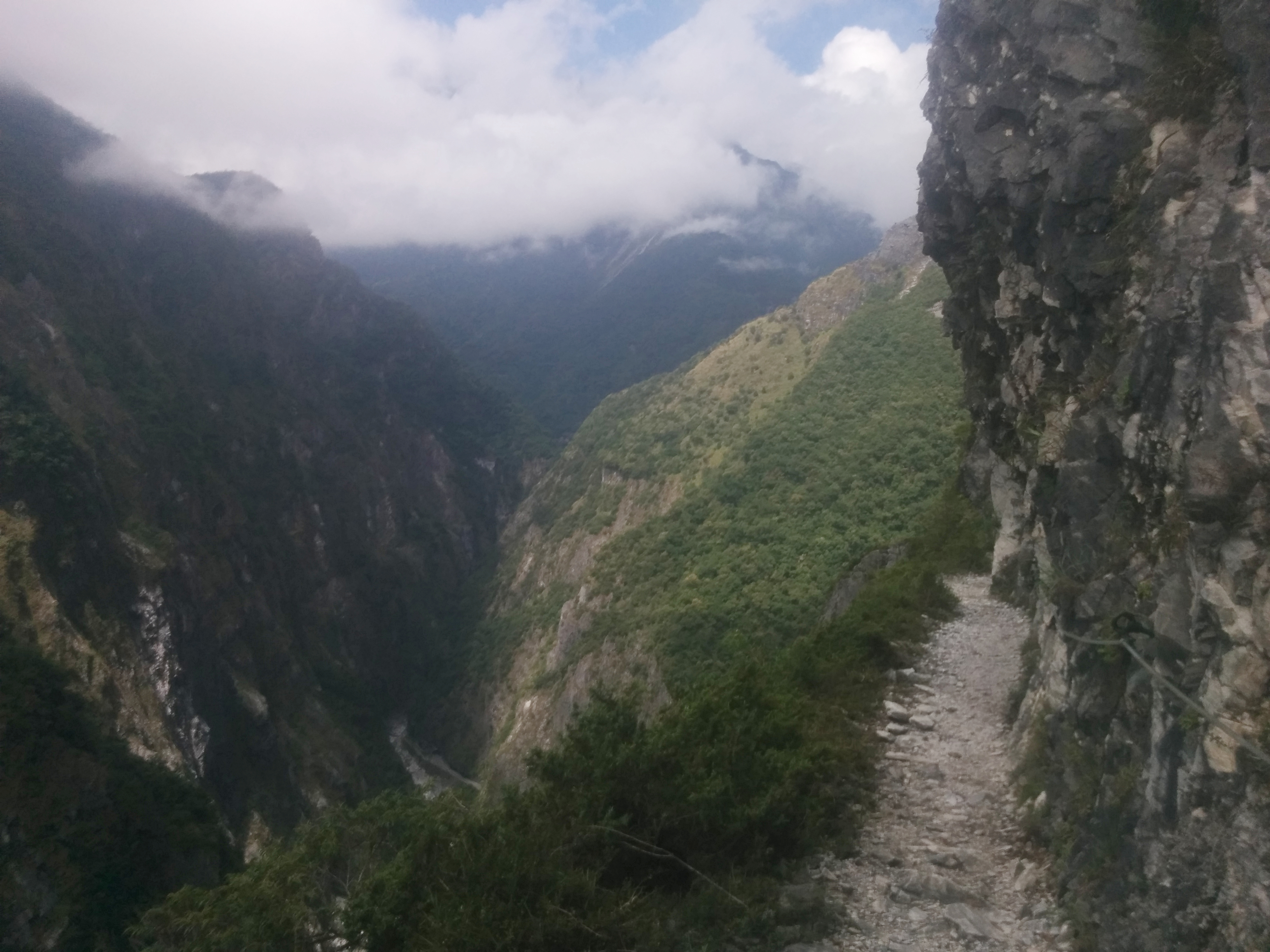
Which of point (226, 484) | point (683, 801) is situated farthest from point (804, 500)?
point (226, 484)

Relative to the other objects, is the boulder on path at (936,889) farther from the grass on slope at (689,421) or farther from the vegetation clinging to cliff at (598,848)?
the grass on slope at (689,421)

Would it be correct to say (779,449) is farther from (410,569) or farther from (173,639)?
(410,569)

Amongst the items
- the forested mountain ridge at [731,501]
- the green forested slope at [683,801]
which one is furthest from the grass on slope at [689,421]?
the green forested slope at [683,801]

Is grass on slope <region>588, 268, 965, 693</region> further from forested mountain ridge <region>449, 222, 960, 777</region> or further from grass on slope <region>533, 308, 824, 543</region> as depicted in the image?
grass on slope <region>533, 308, 824, 543</region>

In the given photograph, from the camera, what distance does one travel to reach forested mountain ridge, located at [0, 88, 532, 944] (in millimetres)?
54438

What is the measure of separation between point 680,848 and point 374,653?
351 ft

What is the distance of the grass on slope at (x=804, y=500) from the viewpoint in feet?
158

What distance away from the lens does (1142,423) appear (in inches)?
315

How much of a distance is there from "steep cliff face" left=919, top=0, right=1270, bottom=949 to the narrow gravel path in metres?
0.57

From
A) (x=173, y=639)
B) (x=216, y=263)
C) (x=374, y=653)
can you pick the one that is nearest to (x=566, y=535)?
(x=374, y=653)

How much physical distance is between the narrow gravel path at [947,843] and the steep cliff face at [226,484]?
50.8 m

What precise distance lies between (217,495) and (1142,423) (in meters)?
92.1

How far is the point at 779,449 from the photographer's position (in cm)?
6694

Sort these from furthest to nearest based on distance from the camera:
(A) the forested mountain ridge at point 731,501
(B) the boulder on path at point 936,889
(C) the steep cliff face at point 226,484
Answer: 1. (C) the steep cliff face at point 226,484
2. (A) the forested mountain ridge at point 731,501
3. (B) the boulder on path at point 936,889
